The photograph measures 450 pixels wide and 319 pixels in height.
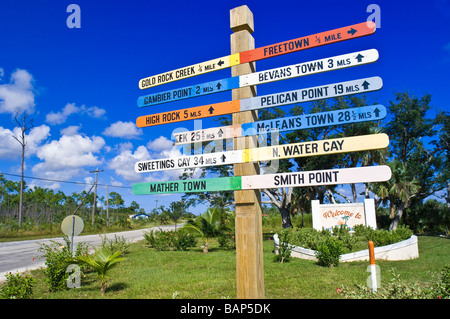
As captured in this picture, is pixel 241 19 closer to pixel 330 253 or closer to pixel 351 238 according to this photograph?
pixel 330 253

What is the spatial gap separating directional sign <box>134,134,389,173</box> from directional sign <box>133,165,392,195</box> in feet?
0.69

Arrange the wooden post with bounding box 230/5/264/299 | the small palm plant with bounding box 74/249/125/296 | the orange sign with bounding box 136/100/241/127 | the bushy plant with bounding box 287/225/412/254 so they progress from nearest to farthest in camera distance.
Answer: the wooden post with bounding box 230/5/264/299 → the orange sign with bounding box 136/100/241/127 → the small palm plant with bounding box 74/249/125/296 → the bushy plant with bounding box 287/225/412/254

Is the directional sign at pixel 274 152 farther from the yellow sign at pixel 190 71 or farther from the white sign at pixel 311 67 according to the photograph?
the yellow sign at pixel 190 71

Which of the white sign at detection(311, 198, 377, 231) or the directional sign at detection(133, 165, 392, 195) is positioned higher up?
the directional sign at detection(133, 165, 392, 195)

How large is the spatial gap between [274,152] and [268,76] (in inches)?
38.2

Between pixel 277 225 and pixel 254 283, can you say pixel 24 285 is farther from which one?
pixel 277 225

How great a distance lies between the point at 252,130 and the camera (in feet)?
12.5

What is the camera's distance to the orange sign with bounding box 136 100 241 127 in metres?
3.98

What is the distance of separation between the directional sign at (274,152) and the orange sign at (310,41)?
3.79 feet

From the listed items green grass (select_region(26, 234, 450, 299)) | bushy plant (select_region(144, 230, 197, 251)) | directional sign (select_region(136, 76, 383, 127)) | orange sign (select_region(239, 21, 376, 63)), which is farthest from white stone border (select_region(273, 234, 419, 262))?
orange sign (select_region(239, 21, 376, 63))

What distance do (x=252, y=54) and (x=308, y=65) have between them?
732 millimetres

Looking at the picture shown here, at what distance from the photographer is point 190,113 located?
427 centimetres

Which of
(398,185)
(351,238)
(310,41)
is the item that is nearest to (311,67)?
(310,41)

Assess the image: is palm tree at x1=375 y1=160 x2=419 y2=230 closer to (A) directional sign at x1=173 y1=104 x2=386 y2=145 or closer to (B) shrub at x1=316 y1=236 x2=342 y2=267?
(B) shrub at x1=316 y1=236 x2=342 y2=267
